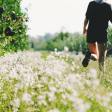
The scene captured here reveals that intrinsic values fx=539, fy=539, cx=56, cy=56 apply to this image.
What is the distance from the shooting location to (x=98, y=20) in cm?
1319

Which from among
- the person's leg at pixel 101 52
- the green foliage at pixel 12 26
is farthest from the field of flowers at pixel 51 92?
the green foliage at pixel 12 26

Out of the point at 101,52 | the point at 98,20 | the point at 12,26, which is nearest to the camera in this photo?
the point at 98,20

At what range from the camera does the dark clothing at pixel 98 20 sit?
12.9 m

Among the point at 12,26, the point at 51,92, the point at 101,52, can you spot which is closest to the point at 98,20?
the point at 101,52

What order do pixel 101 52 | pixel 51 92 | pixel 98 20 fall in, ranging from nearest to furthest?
pixel 51 92, pixel 98 20, pixel 101 52

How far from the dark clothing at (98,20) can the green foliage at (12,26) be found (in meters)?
5.58

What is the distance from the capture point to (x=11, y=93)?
344 inches

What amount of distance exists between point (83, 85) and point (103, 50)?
5197 millimetres

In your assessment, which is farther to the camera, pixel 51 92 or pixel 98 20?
pixel 98 20

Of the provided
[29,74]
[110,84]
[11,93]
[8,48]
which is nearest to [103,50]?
[110,84]

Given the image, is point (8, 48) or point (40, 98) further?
point (8, 48)

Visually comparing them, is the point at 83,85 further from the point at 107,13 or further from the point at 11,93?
the point at 107,13

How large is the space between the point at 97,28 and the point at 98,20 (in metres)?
0.22

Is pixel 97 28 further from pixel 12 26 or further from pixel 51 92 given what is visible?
pixel 12 26
